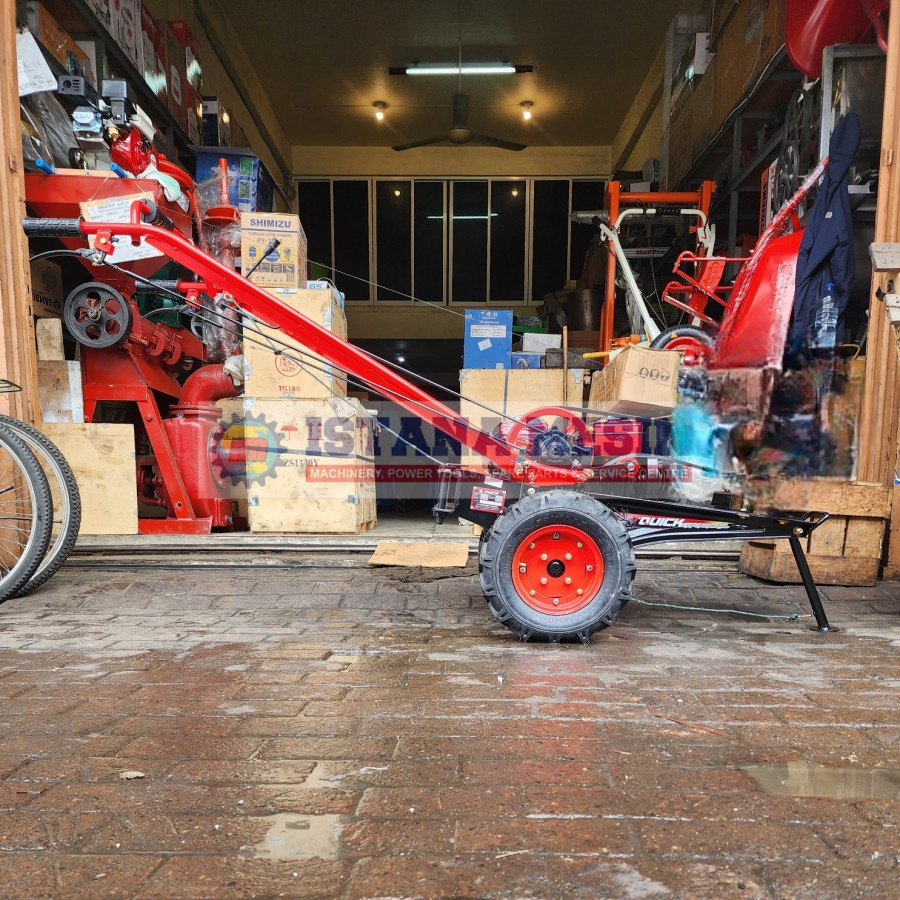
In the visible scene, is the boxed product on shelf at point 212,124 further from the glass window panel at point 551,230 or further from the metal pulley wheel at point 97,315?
the glass window panel at point 551,230

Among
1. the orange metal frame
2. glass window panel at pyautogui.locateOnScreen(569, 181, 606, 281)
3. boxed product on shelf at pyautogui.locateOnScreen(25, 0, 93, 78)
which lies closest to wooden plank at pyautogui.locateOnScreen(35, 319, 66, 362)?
boxed product on shelf at pyautogui.locateOnScreen(25, 0, 93, 78)

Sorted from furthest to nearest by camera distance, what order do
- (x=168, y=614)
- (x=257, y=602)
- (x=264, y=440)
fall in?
(x=264, y=440) → (x=257, y=602) → (x=168, y=614)

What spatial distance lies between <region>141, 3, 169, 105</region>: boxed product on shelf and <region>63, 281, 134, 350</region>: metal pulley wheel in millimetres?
2571

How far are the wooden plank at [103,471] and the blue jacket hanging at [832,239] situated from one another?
183 inches

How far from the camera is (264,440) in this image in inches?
185

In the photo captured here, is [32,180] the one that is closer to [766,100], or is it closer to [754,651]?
[754,651]

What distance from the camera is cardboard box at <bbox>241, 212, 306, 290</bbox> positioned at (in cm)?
501

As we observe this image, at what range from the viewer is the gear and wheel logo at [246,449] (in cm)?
466

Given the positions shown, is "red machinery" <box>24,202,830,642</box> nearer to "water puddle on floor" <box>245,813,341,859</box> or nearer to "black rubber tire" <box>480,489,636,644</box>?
"black rubber tire" <box>480,489,636,644</box>

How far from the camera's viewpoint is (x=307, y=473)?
462cm

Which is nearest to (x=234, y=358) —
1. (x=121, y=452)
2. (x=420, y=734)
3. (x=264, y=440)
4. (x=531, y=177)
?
(x=264, y=440)

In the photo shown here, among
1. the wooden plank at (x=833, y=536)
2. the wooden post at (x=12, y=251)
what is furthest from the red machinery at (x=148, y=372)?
the wooden plank at (x=833, y=536)

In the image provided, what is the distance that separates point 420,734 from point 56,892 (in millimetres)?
858

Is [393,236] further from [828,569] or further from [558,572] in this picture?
[558,572]
